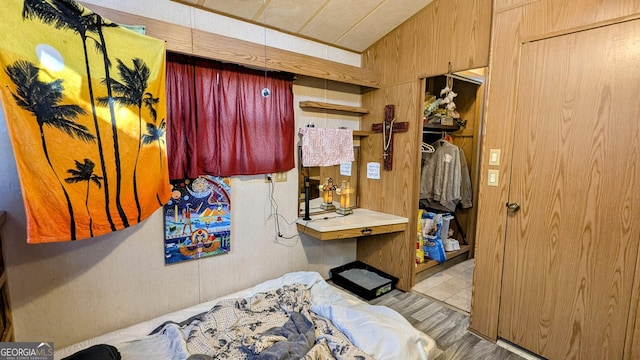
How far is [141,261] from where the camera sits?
1971 mm

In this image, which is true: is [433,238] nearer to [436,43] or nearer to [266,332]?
[436,43]

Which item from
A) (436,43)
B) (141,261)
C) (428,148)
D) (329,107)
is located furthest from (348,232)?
(436,43)

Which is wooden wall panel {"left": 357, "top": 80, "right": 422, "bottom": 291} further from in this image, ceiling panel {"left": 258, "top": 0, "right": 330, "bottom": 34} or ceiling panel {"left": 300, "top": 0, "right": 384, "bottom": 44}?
ceiling panel {"left": 258, "top": 0, "right": 330, "bottom": 34}

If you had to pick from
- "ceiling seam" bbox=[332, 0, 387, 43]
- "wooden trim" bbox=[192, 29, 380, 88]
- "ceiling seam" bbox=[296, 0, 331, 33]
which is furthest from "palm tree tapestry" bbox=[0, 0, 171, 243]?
"ceiling seam" bbox=[332, 0, 387, 43]

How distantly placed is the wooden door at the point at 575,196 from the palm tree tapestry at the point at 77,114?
234cm

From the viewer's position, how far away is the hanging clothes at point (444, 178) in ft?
10.8

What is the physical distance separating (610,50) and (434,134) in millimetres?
2220

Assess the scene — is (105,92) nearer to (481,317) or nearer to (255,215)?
(255,215)

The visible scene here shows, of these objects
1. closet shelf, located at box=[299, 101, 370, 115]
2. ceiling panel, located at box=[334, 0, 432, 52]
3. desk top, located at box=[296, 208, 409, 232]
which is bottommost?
desk top, located at box=[296, 208, 409, 232]

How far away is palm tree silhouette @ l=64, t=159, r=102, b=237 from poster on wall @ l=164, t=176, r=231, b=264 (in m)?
0.70

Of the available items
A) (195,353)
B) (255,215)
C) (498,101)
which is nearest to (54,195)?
(195,353)

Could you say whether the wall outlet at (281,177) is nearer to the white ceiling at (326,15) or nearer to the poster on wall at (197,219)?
the poster on wall at (197,219)

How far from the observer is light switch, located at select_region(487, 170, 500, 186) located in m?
2.01

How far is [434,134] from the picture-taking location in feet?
12.3
